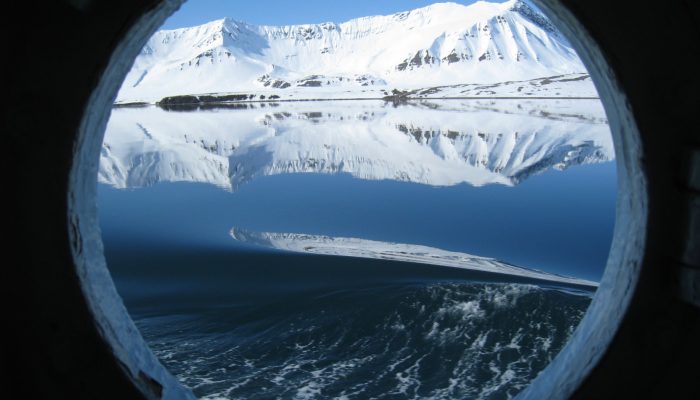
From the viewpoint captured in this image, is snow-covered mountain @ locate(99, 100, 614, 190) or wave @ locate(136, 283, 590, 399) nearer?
wave @ locate(136, 283, 590, 399)

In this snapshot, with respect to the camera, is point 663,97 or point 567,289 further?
point 567,289

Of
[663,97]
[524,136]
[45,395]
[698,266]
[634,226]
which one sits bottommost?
[45,395]

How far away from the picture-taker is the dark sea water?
5188 millimetres

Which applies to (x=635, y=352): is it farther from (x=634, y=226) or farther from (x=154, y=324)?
(x=154, y=324)

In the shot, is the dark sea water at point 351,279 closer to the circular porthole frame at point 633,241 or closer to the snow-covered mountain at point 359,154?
the snow-covered mountain at point 359,154

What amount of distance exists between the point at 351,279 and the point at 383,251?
4.89ft

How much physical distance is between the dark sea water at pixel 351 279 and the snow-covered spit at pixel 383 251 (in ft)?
0.60

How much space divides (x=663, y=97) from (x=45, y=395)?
8.44ft

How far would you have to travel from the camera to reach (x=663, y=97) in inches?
79.8

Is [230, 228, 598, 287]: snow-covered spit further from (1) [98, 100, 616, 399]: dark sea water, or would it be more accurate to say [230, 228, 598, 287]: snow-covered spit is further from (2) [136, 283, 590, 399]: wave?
(2) [136, 283, 590, 399]: wave

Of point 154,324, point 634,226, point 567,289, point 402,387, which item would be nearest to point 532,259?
point 567,289

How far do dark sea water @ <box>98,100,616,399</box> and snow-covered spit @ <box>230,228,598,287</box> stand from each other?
18cm

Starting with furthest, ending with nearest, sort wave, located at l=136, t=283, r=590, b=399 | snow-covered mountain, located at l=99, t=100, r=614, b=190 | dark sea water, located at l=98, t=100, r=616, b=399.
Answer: snow-covered mountain, located at l=99, t=100, r=614, b=190
dark sea water, located at l=98, t=100, r=616, b=399
wave, located at l=136, t=283, r=590, b=399

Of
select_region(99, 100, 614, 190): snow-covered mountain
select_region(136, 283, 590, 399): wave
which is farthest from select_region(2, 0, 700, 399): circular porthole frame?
select_region(99, 100, 614, 190): snow-covered mountain
